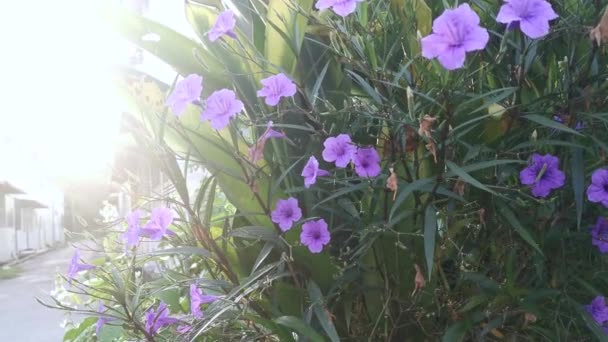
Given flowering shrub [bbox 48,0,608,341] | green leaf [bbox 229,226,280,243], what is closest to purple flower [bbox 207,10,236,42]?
flowering shrub [bbox 48,0,608,341]

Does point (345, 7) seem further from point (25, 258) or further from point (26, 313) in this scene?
point (25, 258)

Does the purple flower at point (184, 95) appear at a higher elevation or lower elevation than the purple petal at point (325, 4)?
lower

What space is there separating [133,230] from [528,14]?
1.64ft

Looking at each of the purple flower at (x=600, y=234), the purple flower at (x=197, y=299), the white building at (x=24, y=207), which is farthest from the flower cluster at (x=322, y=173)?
the white building at (x=24, y=207)

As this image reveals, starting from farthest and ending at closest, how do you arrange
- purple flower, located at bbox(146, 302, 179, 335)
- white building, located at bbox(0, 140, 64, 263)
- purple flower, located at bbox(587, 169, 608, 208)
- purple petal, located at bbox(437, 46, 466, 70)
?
white building, located at bbox(0, 140, 64, 263), purple flower, located at bbox(146, 302, 179, 335), purple flower, located at bbox(587, 169, 608, 208), purple petal, located at bbox(437, 46, 466, 70)

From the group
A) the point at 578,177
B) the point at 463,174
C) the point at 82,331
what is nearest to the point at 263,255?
the point at 463,174

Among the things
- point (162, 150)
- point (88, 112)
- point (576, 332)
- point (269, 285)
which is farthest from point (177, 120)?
point (576, 332)

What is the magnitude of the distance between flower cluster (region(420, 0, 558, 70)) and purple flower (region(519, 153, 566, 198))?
15 centimetres

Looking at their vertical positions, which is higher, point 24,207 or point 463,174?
point 463,174

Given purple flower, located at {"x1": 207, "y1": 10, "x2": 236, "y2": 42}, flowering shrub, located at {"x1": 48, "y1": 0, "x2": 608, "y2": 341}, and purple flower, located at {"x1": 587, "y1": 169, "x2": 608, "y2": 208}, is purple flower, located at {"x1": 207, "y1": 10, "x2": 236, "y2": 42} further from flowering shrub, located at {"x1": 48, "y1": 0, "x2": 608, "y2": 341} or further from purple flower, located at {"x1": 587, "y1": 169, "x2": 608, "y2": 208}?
purple flower, located at {"x1": 587, "y1": 169, "x2": 608, "y2": 208}

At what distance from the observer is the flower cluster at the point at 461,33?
540 millimetres

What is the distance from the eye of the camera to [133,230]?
739mm

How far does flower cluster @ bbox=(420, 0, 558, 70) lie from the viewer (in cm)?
54

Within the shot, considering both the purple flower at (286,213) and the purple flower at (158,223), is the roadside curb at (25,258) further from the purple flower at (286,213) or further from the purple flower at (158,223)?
the purple flower at (286,213)
